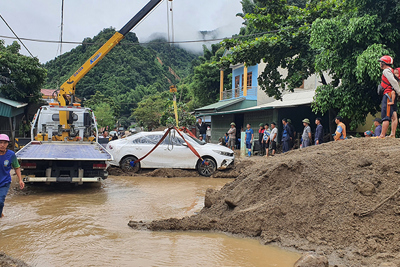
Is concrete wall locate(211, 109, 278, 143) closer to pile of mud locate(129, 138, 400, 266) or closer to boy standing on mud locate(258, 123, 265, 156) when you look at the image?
boy standing on mud locate(258, 123, 265, 156)

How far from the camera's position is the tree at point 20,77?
20797 mm

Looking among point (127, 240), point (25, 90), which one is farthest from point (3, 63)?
point (127, 240)

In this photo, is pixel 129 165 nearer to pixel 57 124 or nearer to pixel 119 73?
pixel 57 124

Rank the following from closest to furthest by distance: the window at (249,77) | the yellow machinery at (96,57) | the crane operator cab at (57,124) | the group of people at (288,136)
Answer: the group of people at (288,136) < the crane operator cab at (57,124) < the yellow machinery at (96,57) < the window at (249,77)

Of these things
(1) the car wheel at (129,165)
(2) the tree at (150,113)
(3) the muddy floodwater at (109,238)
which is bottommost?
(3) the muddy floodwater at (109,238)

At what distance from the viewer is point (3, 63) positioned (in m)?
20.6

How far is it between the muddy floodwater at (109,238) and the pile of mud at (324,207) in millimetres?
297

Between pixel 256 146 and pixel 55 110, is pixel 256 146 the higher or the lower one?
the lower one

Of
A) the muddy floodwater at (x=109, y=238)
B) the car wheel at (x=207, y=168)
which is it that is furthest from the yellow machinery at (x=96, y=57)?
the muddy floodwater at (x=109, y=238)

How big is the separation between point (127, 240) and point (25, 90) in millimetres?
20246

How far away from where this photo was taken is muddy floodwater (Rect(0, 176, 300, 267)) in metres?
4.29

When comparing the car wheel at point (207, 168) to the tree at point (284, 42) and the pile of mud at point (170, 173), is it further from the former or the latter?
the tree at point (284, 42)

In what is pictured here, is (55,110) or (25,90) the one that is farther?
(25,90)

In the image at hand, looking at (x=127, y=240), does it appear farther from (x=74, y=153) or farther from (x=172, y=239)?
(x=74, y=153)
